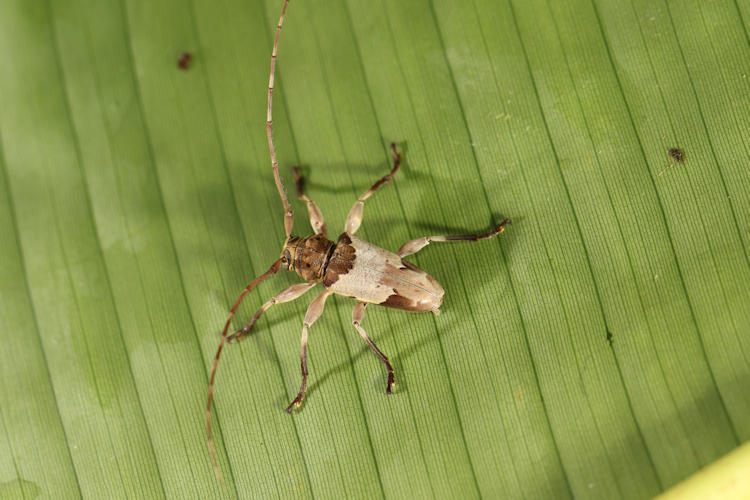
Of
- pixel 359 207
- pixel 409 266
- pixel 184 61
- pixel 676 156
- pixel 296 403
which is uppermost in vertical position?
pixel 184 61

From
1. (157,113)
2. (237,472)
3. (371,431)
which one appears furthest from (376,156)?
(237,472)

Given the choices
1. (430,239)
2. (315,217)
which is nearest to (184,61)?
(315,217)

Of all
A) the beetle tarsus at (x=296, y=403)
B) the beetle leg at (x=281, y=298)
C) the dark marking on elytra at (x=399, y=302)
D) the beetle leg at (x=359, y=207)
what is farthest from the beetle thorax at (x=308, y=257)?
the beetle tarsus at (x=296, y=403)

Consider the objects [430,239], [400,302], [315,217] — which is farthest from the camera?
[315,217]

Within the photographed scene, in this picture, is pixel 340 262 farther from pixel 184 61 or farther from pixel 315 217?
pixel 184 61

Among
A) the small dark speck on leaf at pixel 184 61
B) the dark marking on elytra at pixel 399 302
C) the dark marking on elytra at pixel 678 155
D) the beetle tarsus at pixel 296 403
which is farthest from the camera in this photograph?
the small dark speck on leaf at pixel 184 61

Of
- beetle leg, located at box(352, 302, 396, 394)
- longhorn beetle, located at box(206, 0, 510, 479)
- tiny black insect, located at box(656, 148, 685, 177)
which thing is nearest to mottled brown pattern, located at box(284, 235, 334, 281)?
longhorn beetle, located at box(206, 0, 510, 479)

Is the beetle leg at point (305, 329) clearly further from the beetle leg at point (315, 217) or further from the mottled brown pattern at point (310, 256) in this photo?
the beetle leg at point (315, 217)
